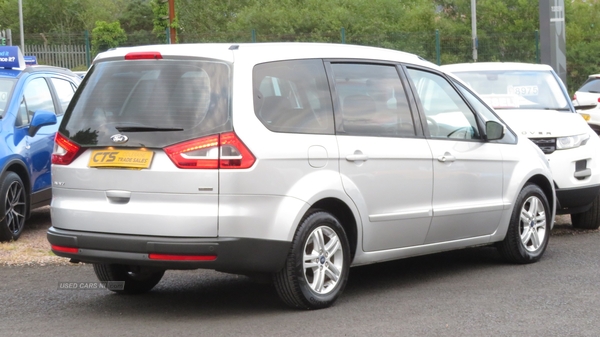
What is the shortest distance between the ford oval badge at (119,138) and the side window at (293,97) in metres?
0.81

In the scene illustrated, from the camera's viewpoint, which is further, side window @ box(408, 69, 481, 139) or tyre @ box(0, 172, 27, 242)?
tyre @ box(0, 172, 27, 242)

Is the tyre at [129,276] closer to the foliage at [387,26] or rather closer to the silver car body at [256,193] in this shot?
the silver car body at [256,193]

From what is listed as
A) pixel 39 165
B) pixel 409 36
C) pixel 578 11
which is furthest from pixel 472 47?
pixel 39 165

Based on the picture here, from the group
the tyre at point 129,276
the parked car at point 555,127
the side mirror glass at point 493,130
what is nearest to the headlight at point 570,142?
the parked car at point 555,127

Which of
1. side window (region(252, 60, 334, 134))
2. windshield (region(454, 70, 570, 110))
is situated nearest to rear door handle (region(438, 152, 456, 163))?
side window (region(252, 60, 334, 134))

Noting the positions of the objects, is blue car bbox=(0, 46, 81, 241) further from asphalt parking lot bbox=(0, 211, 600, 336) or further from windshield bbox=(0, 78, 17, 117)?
asphalt parking lot bbox=(0, 211, 600, 336)

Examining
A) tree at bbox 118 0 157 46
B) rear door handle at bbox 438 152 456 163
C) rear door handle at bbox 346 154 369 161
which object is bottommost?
rear door handle at bbox 438 152 456 163

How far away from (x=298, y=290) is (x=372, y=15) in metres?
40.9

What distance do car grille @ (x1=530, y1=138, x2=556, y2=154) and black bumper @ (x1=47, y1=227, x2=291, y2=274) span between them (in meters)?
4.45

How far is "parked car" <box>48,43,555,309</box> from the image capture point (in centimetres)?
573

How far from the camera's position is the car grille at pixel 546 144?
376 inches

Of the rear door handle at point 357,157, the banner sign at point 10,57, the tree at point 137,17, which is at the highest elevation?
the tree at point 137,17

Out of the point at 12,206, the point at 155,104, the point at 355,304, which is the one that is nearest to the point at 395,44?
the point at 12,206

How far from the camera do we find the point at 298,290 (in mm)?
6055
